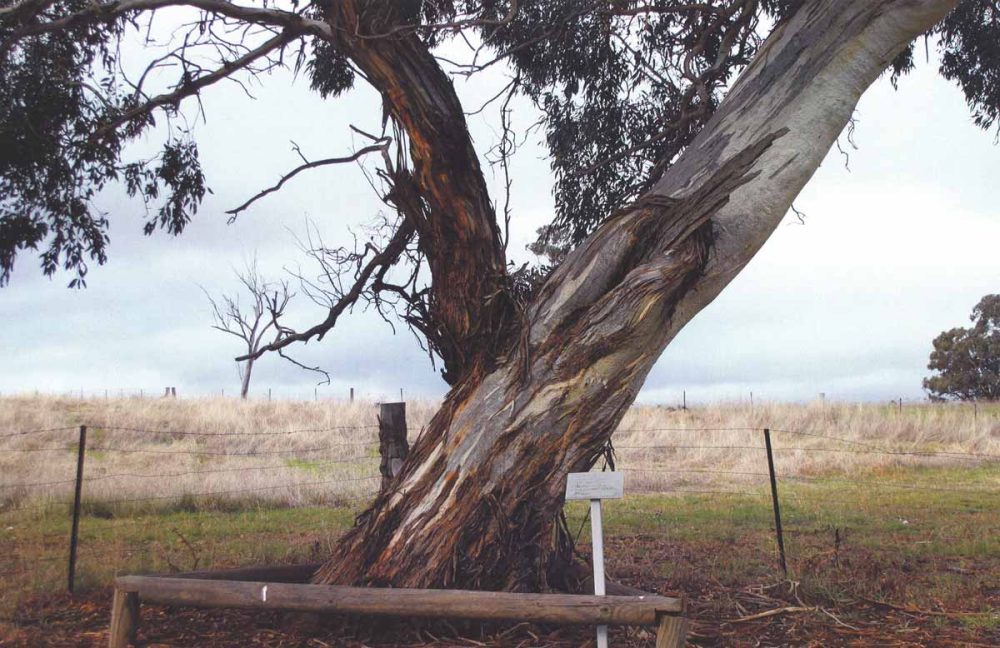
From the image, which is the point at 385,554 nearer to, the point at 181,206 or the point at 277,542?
the point at 277,542

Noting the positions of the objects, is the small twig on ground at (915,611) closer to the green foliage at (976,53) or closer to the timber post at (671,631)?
the timber post at (671,631)

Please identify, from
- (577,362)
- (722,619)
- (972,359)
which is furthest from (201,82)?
(972,359)

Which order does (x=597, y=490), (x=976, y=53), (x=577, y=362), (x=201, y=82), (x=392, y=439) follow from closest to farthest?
1. (x=597, y=490)
2. (x=577, y=362)
3. (x=392, y=439)
4. (x=201, y=82)
5. (x=976, y=53)

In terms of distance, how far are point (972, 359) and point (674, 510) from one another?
2528 cm

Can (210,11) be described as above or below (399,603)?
above

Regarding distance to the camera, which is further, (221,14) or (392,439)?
(221,14)

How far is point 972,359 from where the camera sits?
33.6 meters

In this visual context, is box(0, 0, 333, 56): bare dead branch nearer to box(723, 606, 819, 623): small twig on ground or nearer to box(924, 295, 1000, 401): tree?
box(723, 606, 819, 623): small twig on ground

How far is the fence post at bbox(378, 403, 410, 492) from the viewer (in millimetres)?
7445

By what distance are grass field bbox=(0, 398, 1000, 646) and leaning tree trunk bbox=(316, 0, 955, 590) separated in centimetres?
60

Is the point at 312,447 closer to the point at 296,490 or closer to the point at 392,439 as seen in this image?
the point at 296,490

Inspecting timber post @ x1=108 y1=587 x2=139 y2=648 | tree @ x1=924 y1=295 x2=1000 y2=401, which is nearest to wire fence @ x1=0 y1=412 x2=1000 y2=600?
timber post @ x1=108 y1=587 x2=139 y2=648

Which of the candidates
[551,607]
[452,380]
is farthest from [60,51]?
[551,607]

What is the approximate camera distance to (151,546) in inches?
399
